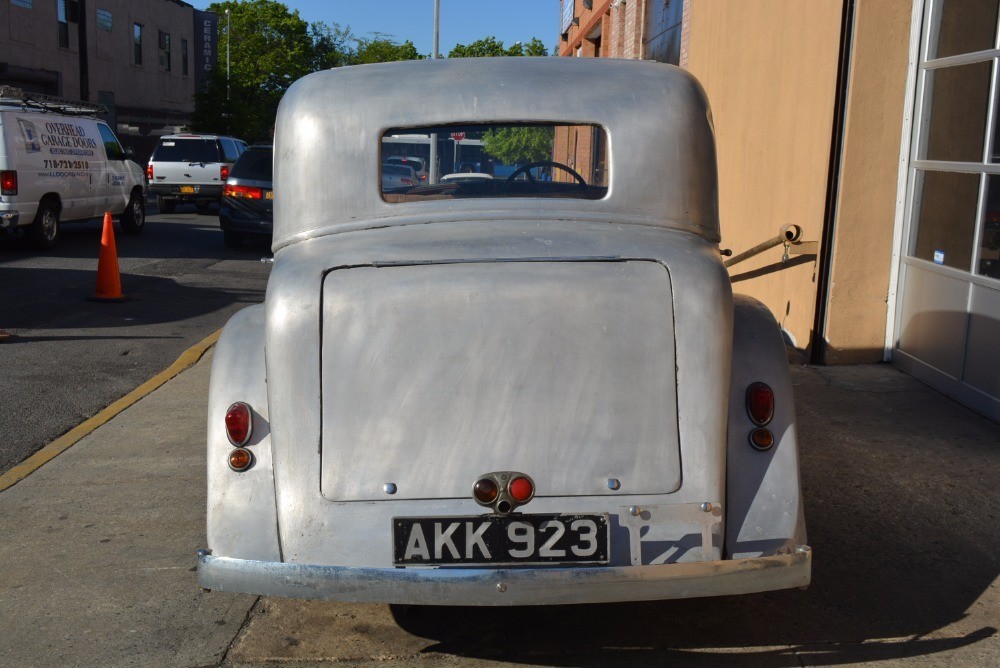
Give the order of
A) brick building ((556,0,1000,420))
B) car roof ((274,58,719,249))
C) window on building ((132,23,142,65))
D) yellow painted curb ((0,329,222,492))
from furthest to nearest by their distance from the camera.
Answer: window on building ((132,23,142,65))
brick building ((556,0,1000,420))
yellow painted curb ((0,329,222,492))
car roof ((274,58,719,249))

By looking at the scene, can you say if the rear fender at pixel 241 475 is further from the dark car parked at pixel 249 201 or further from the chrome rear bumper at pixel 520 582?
the dark car parked at pixel 249 201

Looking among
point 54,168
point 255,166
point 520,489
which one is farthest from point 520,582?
point 255,166

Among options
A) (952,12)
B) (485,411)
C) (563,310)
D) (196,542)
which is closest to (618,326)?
(563,310)

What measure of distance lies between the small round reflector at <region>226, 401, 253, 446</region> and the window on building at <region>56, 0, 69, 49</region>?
36972 mm

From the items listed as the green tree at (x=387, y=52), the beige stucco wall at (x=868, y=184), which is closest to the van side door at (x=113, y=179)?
the beige stucco wall at (x=868, y=184)

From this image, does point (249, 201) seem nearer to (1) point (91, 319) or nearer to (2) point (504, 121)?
(1) point (91, 319)

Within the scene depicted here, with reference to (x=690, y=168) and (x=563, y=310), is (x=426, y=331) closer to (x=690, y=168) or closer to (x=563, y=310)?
(x=563, y=310)

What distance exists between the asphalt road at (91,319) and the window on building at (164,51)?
97.9ft

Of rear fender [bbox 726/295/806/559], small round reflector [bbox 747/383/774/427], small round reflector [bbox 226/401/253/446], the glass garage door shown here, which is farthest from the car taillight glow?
small round reflector [bbox 747/383/774/427]

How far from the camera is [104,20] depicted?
4003 cm

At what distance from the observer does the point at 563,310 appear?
349 centimetres

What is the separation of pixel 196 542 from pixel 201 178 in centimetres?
2184

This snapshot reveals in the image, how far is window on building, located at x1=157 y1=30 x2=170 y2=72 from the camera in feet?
151

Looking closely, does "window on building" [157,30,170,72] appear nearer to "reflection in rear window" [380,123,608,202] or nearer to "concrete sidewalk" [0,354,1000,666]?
"concrete sidewalk" [0,354,1000,666]
